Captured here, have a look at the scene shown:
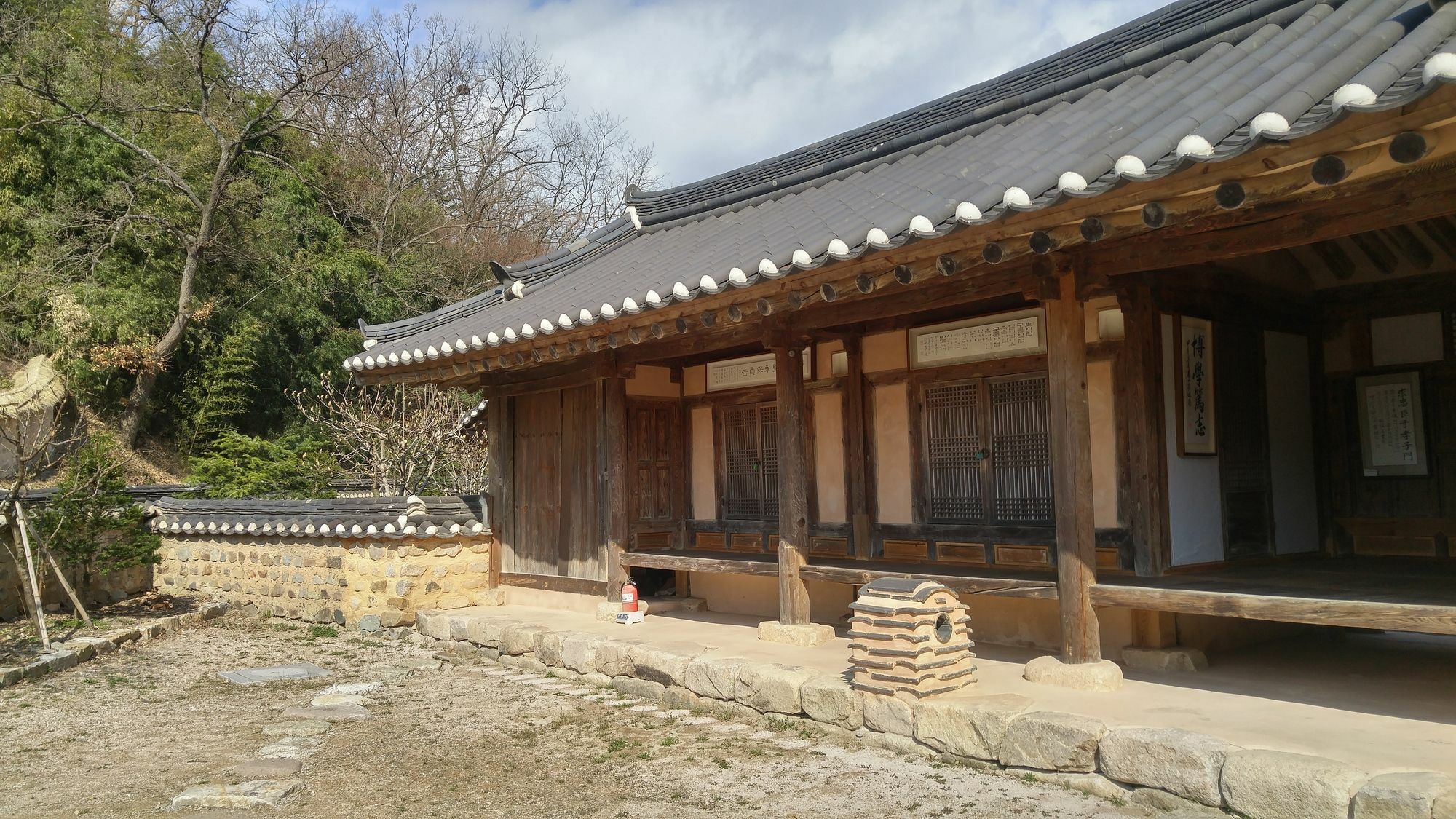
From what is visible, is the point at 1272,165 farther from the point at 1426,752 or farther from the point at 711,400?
the point at 711,400

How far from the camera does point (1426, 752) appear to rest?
13.7ft

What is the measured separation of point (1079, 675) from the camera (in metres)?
5.63

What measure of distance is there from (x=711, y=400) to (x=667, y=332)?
2.62m

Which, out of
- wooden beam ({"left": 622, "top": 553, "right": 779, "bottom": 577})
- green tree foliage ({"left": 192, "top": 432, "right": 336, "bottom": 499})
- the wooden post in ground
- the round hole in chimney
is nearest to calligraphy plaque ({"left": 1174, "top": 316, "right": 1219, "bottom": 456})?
the round hole in chimney

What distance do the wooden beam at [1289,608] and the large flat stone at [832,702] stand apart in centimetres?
155

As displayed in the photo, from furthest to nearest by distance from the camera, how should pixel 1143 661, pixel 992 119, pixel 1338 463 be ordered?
pixel 992 119
pixel 1338 463
pixel 1143 661

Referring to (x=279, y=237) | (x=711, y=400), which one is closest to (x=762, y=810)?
(x=711, y=400)

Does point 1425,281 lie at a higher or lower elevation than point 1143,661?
higher

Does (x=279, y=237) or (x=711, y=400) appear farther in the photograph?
(x=279, y=237)

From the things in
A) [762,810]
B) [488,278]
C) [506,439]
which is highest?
[488,278]

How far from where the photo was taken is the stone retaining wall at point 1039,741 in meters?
3.79

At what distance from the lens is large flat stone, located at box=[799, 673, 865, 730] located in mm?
5836

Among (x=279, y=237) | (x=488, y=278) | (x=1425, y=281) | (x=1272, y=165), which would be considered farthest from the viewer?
(x=488, y=278)

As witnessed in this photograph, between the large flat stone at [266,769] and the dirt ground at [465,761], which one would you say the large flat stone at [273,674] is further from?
the large flat stone at [266,769]
